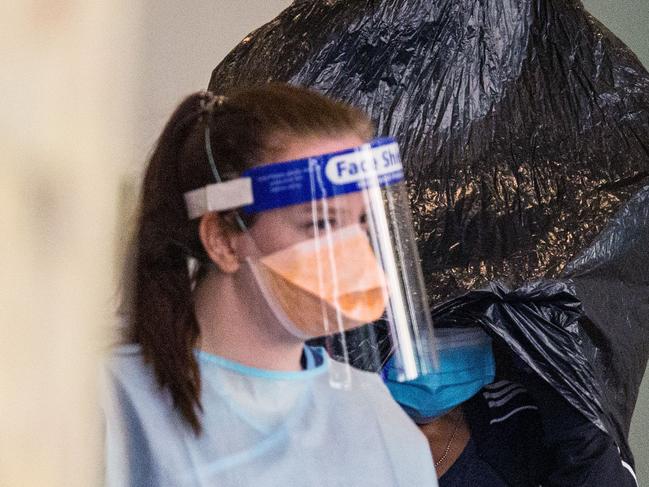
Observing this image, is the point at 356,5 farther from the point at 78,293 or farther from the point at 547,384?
the point at 78,293

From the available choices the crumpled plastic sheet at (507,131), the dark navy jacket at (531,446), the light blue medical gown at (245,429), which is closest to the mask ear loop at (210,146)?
the light blue medical gown at (245,429)

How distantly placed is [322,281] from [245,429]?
0.12 m

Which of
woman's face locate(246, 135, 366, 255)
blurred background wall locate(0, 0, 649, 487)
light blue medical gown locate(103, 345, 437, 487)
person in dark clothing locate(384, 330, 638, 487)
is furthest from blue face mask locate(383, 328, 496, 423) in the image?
blurred background wall locate(0, 0, 649, 487)

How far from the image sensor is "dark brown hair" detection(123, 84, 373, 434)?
625 mm

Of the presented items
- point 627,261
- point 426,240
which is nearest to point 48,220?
point 426,240

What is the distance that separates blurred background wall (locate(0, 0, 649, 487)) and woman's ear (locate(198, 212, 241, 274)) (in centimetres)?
38

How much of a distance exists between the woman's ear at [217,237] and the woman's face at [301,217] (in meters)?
0.01

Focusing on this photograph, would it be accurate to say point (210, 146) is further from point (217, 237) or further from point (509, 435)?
point (509, 435)

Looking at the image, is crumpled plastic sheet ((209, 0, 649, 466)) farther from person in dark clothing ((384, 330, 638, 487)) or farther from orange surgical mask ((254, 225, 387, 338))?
orange surgical mask ((254, 225, 387, 338))

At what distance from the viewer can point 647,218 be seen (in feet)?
4.24

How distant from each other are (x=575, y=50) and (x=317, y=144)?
2.57 ft

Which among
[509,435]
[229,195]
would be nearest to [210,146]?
[229,195]

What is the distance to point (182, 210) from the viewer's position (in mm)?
630

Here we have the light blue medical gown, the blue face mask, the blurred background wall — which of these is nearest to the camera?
the blurred background wall
